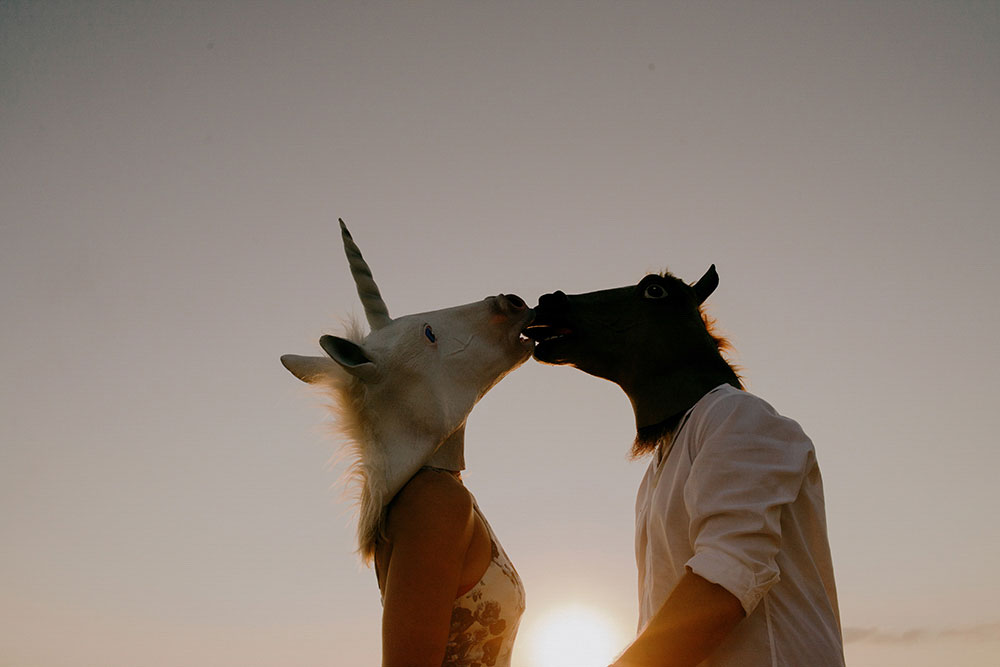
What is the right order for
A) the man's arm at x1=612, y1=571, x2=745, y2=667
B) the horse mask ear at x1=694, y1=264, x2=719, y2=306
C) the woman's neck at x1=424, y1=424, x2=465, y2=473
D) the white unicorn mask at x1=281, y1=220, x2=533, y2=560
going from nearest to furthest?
1. the man's arm at x1=612, y1=571, x2=745, y2=667
2. the white unicorn mask at x1=281, y1=220, x2=533, y2=560
3. the woman's neck at x1=424, y1=424, x2=465, y2=473
4. the horse mask ear at x1=694, y1=264, x2=719, y2=306

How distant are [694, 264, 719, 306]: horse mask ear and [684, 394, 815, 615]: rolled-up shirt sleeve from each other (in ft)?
2.76

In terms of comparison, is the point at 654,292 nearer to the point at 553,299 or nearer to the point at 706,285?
the point at 706,285

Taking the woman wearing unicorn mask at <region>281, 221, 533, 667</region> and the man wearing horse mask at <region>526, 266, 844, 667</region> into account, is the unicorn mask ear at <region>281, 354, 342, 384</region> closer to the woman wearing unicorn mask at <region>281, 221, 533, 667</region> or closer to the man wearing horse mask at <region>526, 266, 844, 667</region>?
the woman wearing unicorn mask at <region>281, 221, 533, 667</region>

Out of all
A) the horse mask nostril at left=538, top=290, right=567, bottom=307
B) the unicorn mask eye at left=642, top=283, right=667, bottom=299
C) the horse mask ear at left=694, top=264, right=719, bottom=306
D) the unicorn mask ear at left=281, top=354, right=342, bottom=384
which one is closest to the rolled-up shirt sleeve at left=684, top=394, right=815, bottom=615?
the unicorn mask eye at left=642, top=283, right=667, bottom=299

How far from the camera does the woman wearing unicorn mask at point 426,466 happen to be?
2.45 metres

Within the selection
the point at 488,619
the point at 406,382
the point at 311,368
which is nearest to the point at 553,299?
the point at 406,382

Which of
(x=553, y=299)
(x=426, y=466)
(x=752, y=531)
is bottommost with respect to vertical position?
(x=752, y=531)

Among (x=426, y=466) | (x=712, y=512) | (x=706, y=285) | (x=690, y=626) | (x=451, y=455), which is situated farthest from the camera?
(x=706, y=285)

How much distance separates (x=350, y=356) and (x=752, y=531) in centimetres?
150

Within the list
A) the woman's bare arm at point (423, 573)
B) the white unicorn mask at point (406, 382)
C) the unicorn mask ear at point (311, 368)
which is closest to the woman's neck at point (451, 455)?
the white unicorn mask at point (406, 382)

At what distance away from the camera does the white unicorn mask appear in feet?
9.11

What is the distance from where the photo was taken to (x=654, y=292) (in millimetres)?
3092

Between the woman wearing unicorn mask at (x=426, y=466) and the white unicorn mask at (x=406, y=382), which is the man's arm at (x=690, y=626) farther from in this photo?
the white unicorn mask at (x=406, y=382)

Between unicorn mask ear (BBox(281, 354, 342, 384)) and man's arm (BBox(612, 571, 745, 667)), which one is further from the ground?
unicorn mask ear (BBox(281, 354, 342, 384))
